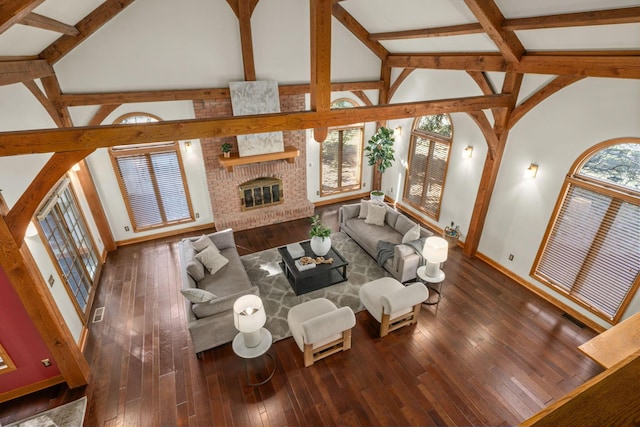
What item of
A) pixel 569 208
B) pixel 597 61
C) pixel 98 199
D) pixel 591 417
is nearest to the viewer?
pixel 591 417

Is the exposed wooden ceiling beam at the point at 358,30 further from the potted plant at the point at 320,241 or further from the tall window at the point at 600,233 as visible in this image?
the tall window at the point at 600,233

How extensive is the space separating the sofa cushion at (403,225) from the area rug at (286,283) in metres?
0.86

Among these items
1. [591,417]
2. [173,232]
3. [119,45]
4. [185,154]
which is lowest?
[173,232]

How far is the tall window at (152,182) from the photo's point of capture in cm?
663

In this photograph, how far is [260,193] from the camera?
7887 millimetres

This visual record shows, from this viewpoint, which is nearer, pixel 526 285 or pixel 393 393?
pixel 393 393

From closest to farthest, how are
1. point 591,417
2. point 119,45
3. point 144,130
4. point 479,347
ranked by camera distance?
point 591,417 → point 144,130 → point 479,347 → point 119,45

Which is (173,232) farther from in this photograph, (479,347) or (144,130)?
(479,347)

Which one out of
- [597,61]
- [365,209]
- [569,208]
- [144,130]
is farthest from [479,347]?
[144,130]

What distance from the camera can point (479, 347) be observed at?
456 cm

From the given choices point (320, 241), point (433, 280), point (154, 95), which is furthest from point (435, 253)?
point (154, 95)

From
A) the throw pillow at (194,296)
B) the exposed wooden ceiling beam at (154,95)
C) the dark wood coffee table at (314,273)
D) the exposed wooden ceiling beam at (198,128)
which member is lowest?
the dark wood coffee table at (314,273)

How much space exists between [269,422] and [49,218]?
13.8 ft

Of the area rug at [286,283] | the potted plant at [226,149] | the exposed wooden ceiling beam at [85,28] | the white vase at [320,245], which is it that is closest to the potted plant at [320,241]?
the white vase at [320,245]
